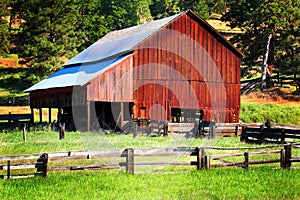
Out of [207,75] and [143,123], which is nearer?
[143,123]

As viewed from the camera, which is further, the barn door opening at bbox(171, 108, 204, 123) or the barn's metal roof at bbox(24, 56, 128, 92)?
the barn door opening at bbox(171, 108, 204, 123)

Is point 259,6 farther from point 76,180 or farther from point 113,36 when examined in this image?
point 76,180

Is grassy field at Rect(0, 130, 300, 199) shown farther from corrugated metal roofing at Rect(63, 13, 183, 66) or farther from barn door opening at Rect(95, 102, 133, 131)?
corrugated metal roofing at Rect(63, 13, 183, 66)

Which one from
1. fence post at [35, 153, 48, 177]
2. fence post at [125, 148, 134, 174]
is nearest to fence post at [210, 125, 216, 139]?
fence post at [125, 148, 134, 174]

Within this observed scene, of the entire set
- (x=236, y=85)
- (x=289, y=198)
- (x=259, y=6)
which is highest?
(x=259, y=6)

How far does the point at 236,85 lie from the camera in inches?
1561

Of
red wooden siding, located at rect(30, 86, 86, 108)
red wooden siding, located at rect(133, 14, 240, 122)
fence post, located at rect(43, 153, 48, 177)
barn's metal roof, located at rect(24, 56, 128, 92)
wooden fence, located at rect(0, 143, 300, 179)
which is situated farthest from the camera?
red wooden siding, located at rect(133, 14, 240, 122)

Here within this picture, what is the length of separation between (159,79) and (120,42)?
5.42m

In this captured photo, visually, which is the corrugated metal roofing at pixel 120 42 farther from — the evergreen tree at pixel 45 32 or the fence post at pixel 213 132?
the evergreen tree at pixel 45 32

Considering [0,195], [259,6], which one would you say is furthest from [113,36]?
[0,195]

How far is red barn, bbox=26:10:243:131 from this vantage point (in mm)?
35125

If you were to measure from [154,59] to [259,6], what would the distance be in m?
23.3

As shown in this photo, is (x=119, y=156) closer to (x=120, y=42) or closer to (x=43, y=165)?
(x=43, y=165)

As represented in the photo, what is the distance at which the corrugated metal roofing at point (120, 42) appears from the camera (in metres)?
36.8
